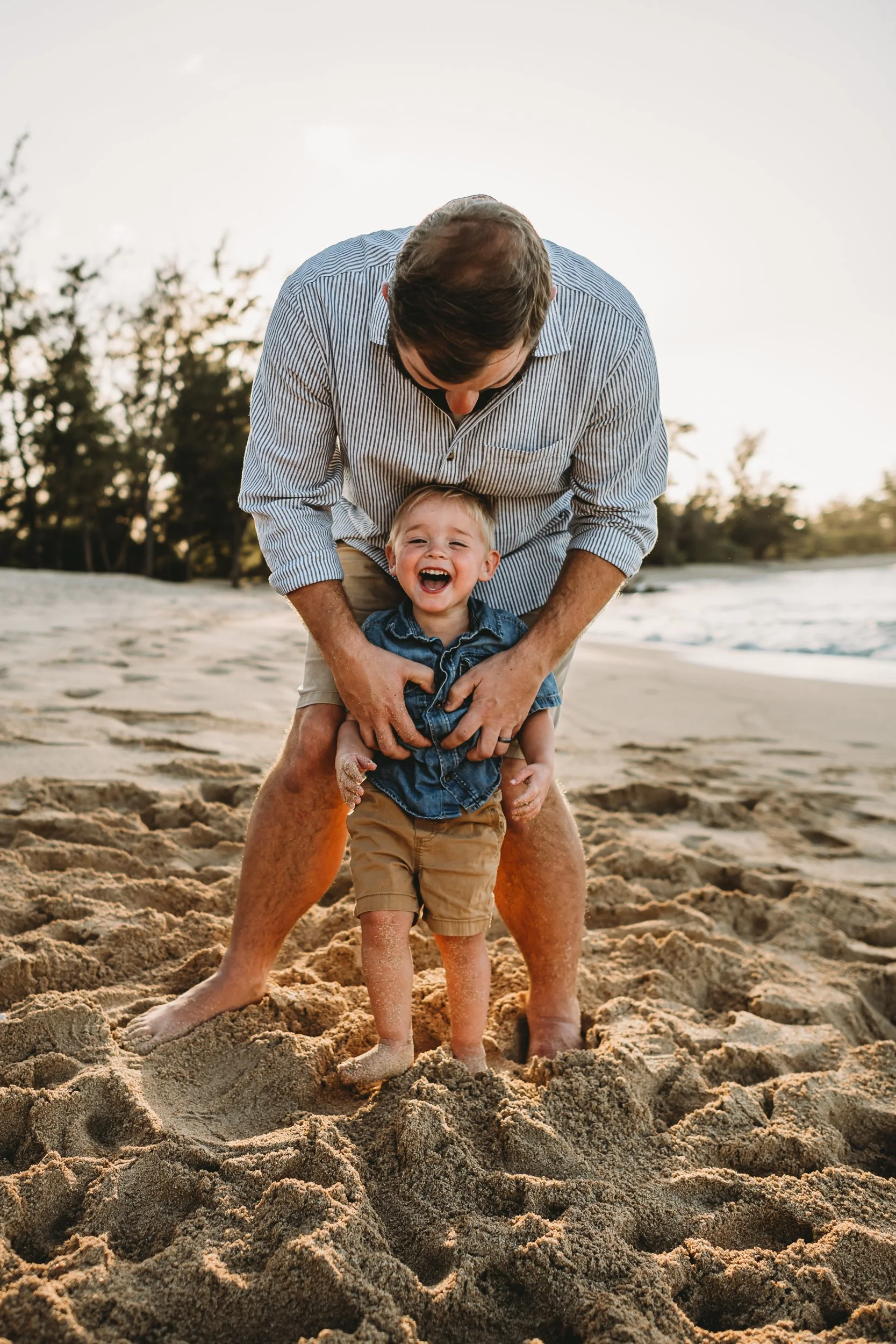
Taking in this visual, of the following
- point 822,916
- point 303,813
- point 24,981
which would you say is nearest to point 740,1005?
point 822,916

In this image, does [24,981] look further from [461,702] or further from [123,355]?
[123,355]

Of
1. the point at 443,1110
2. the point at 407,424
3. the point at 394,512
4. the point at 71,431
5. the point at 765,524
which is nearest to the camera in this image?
the point at 443,1110

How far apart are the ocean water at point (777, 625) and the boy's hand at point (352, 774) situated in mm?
5358

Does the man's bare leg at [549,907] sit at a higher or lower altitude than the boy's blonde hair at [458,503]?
lower

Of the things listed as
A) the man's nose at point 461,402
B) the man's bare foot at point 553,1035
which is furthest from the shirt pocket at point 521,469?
the man's bare foot at point 553,1035

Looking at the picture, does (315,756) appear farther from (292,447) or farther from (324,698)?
(292,447)

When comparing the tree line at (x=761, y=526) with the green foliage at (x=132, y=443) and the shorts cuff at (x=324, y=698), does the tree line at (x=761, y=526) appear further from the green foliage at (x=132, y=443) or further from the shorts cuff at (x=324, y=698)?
the shorts cuff at (x=324, y=698)

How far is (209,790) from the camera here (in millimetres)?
3598

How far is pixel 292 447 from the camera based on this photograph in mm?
2166

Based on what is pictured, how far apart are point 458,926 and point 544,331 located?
1214 mm

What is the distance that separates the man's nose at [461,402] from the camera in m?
1.99

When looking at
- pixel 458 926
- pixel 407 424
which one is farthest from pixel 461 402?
pixel 458 926

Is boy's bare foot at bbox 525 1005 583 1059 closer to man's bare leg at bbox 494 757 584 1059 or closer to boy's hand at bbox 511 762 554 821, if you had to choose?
man's bare leg at bbox 494 757 584 1059

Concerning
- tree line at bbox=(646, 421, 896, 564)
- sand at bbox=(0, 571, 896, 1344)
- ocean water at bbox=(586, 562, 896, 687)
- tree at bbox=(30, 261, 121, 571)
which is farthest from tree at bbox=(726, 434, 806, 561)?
sand at bbox=(0, 571, 896, 1344)
